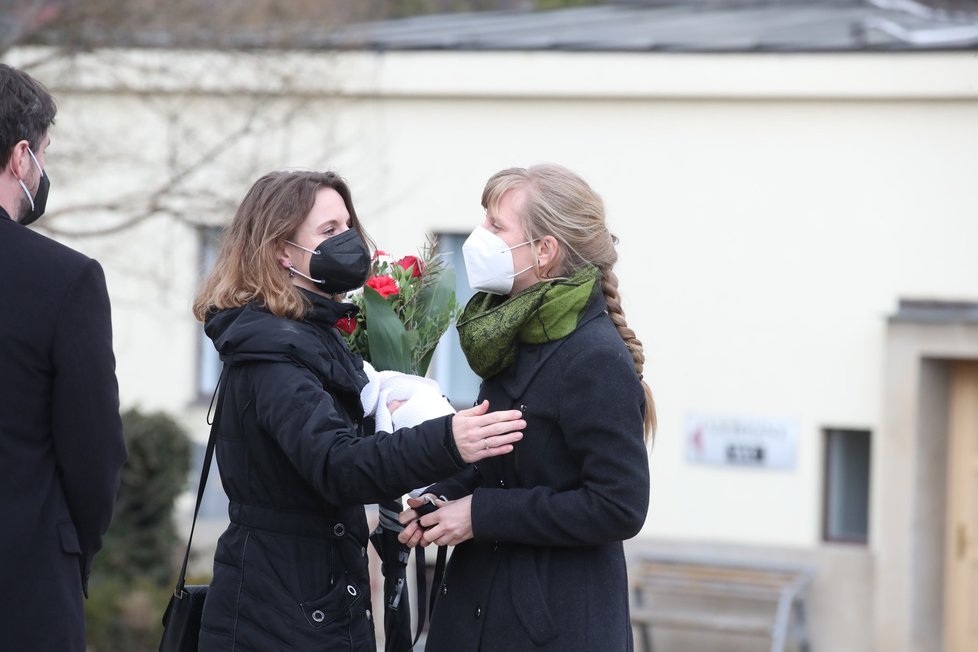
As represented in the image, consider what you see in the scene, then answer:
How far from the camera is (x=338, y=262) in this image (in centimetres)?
283

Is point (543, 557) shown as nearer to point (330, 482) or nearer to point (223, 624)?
point (330, 482)

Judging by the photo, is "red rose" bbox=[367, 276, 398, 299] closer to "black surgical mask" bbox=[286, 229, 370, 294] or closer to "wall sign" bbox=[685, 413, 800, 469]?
"black surgical mask" bbox=[286, 229, 370, 294]

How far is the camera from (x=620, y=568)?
2836 millimetres

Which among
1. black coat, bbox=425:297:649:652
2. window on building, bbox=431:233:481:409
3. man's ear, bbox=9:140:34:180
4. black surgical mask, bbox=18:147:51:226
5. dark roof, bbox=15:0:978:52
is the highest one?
dark roof, bbox=15:0:978:52

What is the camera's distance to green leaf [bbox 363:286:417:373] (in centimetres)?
300

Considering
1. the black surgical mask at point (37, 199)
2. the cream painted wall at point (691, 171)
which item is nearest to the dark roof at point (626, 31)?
the cream painted wall at point (691, 171)

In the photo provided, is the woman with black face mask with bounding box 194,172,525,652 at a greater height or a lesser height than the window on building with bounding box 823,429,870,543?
greater

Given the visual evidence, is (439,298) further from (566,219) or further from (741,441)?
(741,441)

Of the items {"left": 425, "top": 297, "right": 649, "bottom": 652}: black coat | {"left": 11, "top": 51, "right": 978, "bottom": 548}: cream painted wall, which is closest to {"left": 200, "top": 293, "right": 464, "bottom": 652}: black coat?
{"left": 425, "top": 297, "right": 649, "bottom": 652}: black coat

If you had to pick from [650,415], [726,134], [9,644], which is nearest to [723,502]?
[726,134]

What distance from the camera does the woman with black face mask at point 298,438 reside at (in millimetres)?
2586

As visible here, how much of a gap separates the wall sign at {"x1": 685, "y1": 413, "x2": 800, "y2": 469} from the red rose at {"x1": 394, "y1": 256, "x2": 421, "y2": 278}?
19.7 feet

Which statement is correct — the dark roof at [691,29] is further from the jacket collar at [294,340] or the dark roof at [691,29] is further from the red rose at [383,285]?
the jacket collar at [294,340]

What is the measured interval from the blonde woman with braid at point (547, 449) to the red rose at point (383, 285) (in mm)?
221
